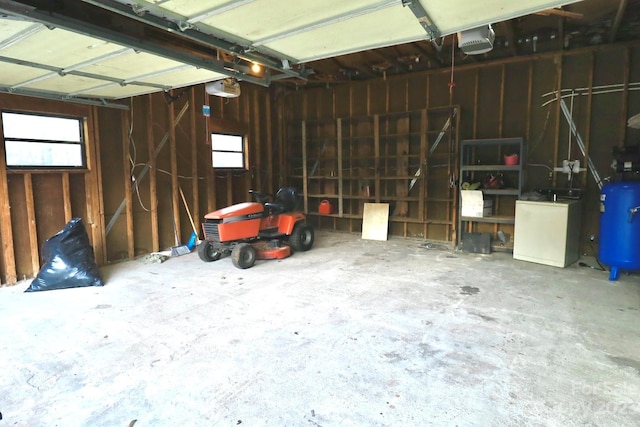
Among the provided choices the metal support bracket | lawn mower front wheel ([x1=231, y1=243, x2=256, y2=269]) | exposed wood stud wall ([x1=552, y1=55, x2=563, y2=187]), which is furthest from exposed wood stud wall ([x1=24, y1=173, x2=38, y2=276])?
exposed wood stud wall ([x1=552, y1=55, x2=563, y2=187])

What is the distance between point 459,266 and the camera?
4.63 metres

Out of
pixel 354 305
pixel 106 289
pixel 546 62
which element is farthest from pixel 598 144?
pixel 106 289

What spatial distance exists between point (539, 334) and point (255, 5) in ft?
9.81

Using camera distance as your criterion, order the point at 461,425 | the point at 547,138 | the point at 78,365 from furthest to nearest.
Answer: the point at 547,138, the point at 78,365, the point at 461,425

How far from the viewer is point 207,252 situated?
4.89 metres

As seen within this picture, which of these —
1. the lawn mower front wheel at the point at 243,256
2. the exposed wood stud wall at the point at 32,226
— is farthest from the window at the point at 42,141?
the lawn mower front wheel at the point at 243,256

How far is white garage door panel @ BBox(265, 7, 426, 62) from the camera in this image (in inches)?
90.1

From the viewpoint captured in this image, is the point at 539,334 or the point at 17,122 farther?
the point at 17,122

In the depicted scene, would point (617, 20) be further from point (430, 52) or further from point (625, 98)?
point (430, 52)

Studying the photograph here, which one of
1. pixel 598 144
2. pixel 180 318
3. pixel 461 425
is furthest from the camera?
pixel 598 144

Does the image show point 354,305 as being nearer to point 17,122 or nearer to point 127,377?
point 127,377

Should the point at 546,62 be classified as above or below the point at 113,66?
above

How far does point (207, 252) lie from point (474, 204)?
12.9 ft

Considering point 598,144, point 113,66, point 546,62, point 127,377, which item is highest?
point 546,62
